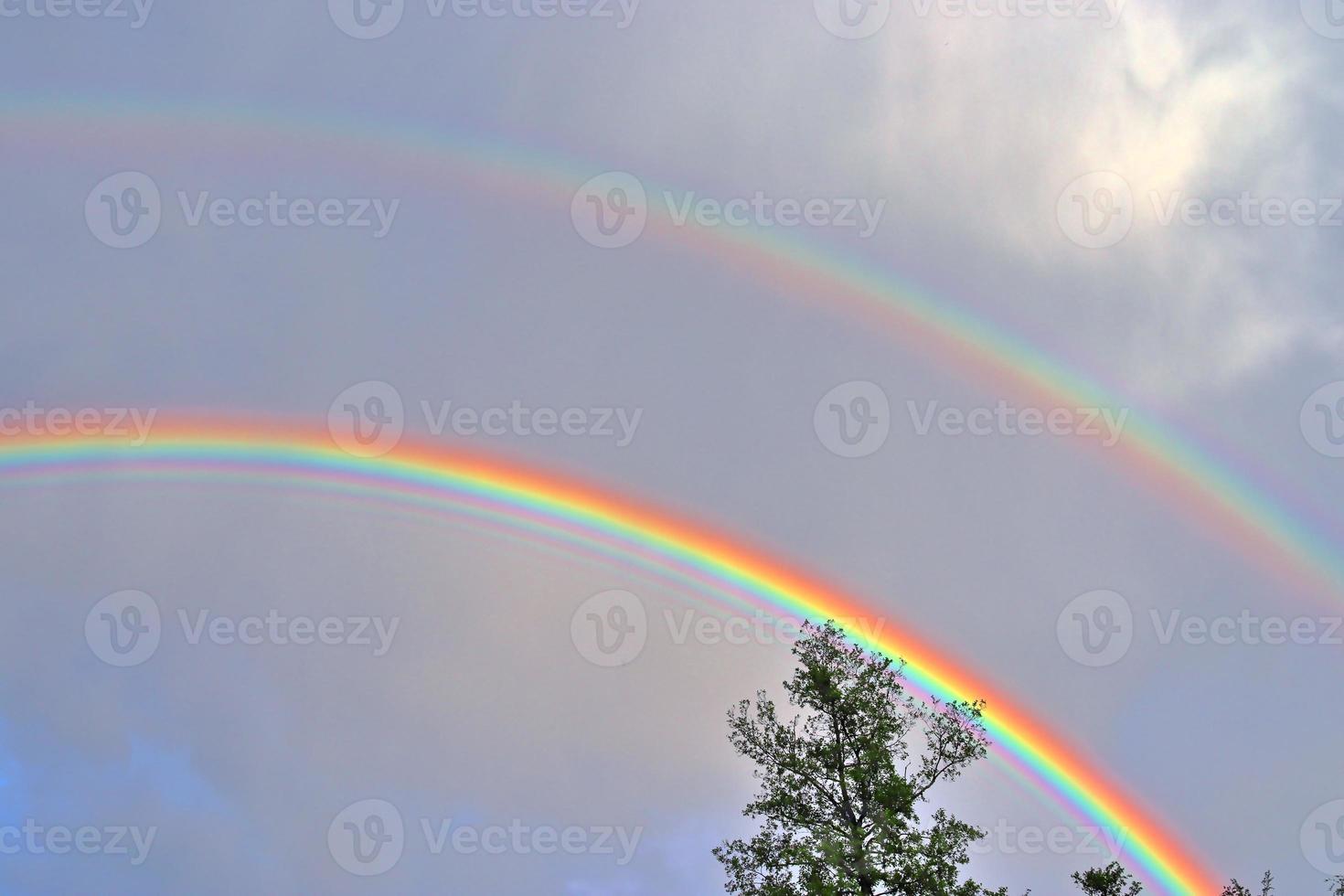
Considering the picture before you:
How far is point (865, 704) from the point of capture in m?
33.3

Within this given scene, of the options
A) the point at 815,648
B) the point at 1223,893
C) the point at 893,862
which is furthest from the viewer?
the point at 1223,893

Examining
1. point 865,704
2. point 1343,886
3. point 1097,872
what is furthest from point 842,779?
point 1343,886

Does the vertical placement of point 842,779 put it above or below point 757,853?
above

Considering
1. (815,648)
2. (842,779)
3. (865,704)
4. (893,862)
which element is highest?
(815,648)

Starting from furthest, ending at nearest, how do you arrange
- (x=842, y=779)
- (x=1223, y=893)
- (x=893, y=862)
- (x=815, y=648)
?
(x=1223, y=893) → (x=815, y=648) → (x=842, y=779) → (x=893, y=862)

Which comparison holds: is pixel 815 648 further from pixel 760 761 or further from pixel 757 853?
pixel 757 853

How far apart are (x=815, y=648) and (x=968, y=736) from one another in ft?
17.7

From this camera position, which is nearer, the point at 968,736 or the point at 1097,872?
the point at 968,736

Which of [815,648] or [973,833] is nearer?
[973,833]

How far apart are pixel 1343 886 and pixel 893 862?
1511cm

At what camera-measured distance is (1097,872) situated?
38.5 m

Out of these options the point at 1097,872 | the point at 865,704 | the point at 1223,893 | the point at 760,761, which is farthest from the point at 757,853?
the point at 1223,893

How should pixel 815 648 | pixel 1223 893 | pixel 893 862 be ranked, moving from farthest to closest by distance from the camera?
pixel 1223 893 → pixel 815 648 → pixel 893 862

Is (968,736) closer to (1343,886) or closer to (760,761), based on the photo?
(760,761)
